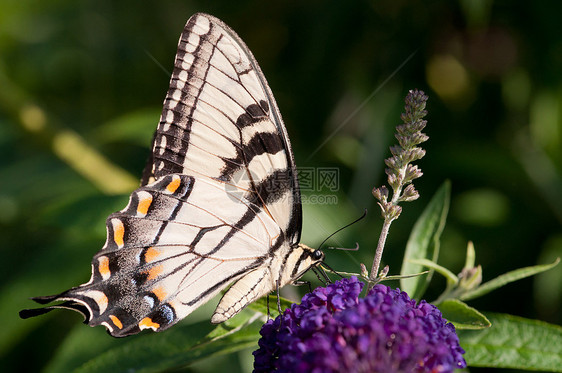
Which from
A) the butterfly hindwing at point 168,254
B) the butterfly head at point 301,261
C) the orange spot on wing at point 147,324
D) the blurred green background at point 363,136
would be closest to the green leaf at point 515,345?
the butterfly head at point 301,261

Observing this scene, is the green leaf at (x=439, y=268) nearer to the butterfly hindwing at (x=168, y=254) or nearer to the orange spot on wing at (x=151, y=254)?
the butterfly hindwing at (x=168, y=254)

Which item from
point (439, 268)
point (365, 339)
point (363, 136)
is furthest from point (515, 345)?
point (363, 136)

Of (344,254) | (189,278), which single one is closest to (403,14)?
(344,254)

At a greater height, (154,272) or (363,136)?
(363,136)

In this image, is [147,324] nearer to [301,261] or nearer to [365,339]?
[301,261]

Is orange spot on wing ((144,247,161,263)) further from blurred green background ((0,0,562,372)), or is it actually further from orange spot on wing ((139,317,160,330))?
blurred green background ((0,0,562,372))

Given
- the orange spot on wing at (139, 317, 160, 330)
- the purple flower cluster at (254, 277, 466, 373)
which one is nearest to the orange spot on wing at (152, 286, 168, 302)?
the orange spot on wing at (139, 317, 160, 330)
